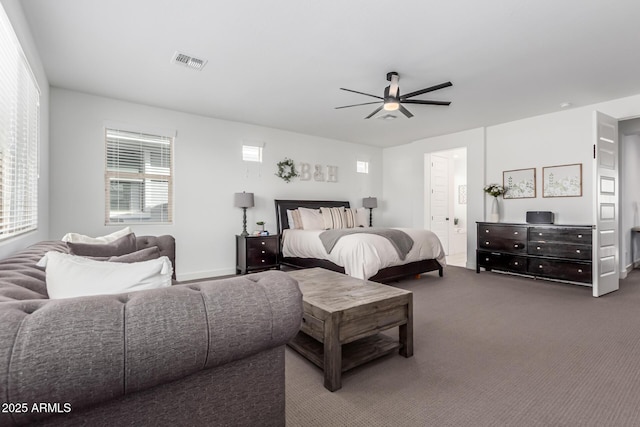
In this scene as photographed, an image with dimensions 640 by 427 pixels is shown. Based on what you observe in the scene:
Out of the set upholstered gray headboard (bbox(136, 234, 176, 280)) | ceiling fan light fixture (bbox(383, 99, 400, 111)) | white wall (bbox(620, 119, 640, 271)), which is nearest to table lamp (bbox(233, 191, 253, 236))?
upholstered gray headboard (bbox(136, 234, 176, 280))

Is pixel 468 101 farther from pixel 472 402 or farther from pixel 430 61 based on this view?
pixel 472 402

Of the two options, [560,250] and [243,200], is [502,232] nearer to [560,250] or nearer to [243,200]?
[560,250]

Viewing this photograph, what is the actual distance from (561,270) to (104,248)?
5.42 m

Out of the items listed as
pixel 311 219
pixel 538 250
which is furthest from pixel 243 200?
pixel 538 250

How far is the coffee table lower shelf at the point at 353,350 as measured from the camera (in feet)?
6.98

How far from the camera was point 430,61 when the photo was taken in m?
3.20

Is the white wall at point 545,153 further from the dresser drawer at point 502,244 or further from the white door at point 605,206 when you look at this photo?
the dresser drawer at point 502,244

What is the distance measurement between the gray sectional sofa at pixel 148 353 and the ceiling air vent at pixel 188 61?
2.58m

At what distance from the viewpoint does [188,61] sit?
3232 millimetres

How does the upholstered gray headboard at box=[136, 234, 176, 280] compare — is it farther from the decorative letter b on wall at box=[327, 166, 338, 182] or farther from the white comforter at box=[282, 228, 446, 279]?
the decorative letter b on wall at box=[327, 166, 338, 182]

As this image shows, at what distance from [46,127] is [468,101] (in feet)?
17.3

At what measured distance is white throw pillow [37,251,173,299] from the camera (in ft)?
3.59

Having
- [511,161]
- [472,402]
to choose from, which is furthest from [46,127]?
[511,161]

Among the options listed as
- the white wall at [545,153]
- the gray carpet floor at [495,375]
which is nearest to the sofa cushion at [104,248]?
the gray carpet floor at [495,375]
